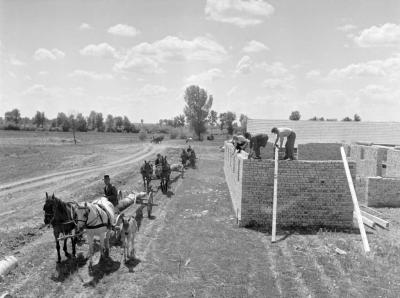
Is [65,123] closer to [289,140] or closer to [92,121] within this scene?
[92,121]

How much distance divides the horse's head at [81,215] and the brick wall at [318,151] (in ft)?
84.8

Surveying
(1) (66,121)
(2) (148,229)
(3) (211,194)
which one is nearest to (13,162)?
(3) (211,194)

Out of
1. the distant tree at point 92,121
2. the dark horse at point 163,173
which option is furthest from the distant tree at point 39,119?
the dark horse at point 163,173

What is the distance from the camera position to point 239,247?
443 inches

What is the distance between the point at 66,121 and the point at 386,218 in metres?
107

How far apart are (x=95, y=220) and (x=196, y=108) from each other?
233 feet

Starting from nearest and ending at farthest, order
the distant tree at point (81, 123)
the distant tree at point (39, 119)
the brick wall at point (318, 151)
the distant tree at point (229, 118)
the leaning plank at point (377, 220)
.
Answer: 1. the leaning plank at point (377, 220)
2. the brick wall at point (318, 151)
3. the distant tree at point (229, 118)
4. the distant tree at point (81, 123)
5. the distant tree at point (39, 119)

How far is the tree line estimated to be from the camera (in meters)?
114

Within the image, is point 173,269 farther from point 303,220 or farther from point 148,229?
point 303,220

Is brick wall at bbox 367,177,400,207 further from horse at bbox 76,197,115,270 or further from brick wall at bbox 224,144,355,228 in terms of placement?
horse at bbox 76,197,115,270

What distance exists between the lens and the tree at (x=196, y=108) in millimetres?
78688

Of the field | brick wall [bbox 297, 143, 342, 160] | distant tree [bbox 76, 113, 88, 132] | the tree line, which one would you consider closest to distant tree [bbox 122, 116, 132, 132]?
the tree line

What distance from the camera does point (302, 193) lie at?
1327 cm

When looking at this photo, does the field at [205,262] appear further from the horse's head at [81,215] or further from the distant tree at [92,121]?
the distant tree at [92,121]
